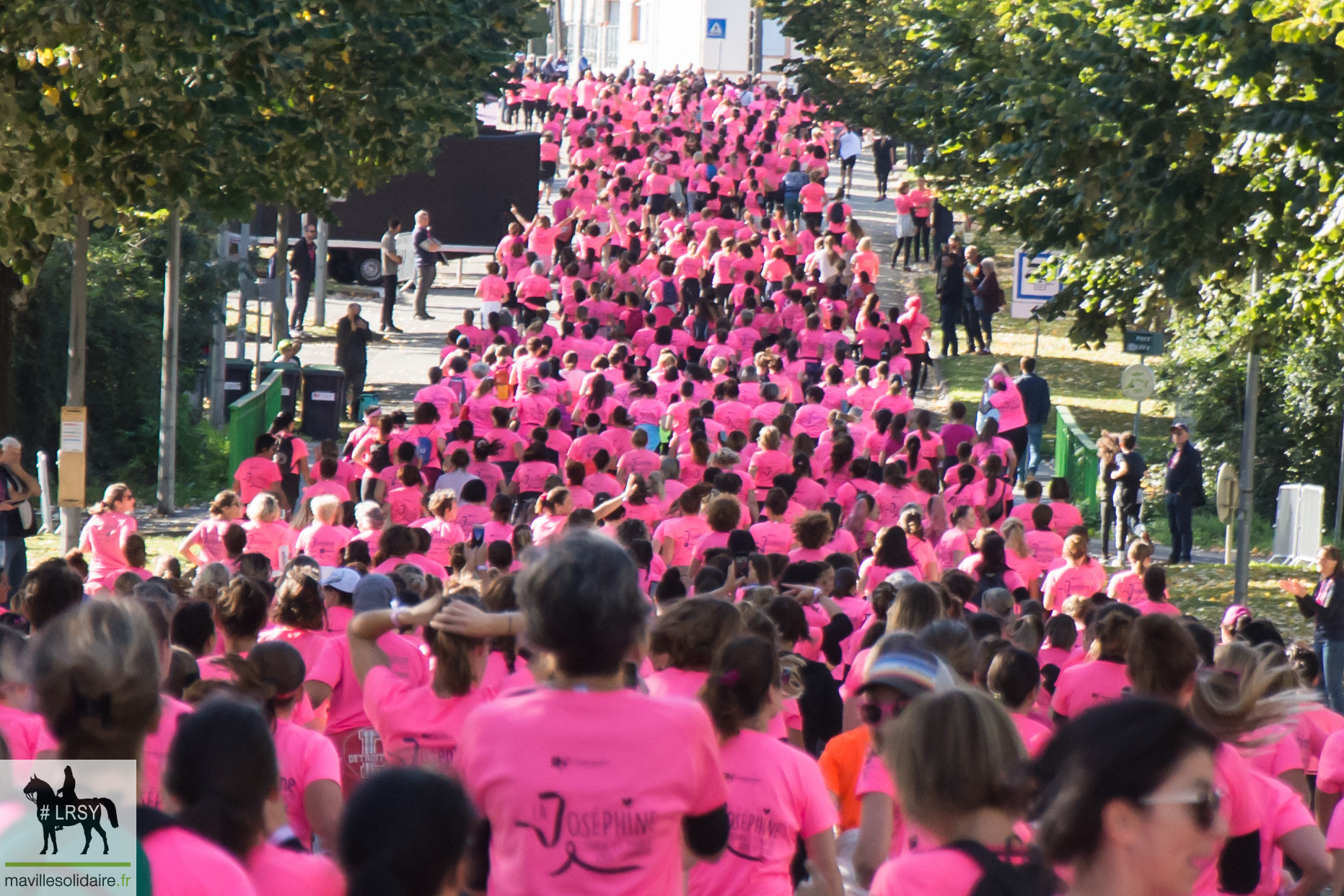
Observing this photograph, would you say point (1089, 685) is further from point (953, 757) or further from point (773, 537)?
point (773, 537)

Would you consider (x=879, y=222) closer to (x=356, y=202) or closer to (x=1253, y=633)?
(x=356, y=202)

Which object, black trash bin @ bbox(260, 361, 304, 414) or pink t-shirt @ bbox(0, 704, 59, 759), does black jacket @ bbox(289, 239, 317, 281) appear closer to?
black trash bin @ bbox(260, 361, 304, 414)

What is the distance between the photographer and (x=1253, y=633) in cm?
801

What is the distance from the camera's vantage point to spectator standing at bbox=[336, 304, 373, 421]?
2305 cm

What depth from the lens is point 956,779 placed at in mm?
3502

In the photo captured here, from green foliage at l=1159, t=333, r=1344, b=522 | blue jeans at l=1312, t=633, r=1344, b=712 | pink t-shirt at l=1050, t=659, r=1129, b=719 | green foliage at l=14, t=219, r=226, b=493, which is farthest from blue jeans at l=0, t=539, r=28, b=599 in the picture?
green foliage at l=1159, t=333, r=1344, b=522

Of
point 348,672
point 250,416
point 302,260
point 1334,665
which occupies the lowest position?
point 1334,665

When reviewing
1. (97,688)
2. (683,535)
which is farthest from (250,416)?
(97,688)

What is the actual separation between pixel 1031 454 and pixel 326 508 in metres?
12.9

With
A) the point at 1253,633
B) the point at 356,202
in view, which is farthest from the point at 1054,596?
the point at 356,202

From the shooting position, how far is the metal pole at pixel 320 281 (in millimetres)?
28531

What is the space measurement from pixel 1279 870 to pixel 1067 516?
8.13 m

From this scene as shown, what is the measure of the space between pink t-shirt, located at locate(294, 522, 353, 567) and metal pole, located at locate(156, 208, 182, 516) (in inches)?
293

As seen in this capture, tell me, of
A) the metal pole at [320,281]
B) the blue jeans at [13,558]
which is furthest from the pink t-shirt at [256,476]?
the metal pole at [320,281]
